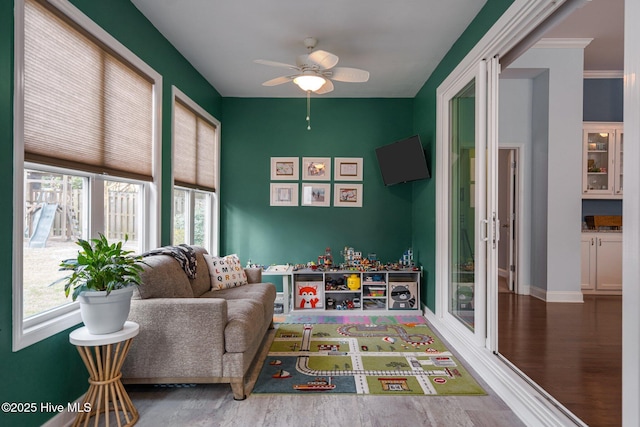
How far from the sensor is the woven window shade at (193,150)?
148 inches

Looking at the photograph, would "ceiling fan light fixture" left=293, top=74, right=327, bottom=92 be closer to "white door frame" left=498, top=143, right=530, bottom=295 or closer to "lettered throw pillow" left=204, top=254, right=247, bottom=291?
"lettered throw pillow" left=204, top=254, right=247, bottom=291

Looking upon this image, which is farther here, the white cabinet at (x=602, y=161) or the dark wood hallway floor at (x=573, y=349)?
the white cabinet at (x=602, y=161)

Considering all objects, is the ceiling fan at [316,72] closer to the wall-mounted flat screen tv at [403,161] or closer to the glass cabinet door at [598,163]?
the wall-mounted flat screen tv at [403,161]

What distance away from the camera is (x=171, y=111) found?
3496mm

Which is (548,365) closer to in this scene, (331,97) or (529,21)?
(529,21)

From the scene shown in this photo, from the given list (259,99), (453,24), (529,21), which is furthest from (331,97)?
(529,21)

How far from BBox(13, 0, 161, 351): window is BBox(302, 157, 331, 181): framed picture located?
2.45m

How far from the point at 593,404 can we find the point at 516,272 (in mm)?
3334

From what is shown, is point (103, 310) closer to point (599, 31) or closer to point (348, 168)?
point (348, 168)

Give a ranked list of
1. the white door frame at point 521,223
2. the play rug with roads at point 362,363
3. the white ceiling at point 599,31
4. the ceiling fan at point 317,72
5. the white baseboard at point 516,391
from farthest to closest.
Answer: the white door frame at point 521,223 < the white ceiling at point 599,31 < the ceiling fan at point 317,72 < the play rug with roads at point 362,363 < the white baseboard at point 516,391

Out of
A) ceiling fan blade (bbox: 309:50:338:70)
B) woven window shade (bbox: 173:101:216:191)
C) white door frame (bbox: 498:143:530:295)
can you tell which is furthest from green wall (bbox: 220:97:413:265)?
ceiling fan blade (bbox: 309:50:338:70)

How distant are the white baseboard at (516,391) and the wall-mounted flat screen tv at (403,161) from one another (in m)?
1.94

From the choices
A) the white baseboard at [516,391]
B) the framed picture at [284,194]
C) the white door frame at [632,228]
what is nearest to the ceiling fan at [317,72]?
the framed picture at [284,194]

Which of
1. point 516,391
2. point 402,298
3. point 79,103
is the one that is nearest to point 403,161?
point 402,298
